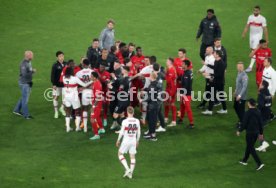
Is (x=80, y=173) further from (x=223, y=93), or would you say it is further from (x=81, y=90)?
(x=223, y=93)

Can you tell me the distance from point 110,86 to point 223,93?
4.37 meters

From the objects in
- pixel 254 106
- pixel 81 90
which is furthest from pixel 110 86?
pixel 254 106

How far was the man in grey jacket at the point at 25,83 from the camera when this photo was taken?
21969 millimetres

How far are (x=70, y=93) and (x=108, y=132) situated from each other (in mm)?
1822

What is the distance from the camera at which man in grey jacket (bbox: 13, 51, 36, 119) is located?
22.0 meters

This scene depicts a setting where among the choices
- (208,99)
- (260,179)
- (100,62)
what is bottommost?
(260,179)

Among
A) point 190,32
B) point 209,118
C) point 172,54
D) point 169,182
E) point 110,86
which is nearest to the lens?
point 169,182

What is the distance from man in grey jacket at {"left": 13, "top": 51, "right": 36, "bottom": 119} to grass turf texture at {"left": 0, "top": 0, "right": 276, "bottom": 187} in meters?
0.34

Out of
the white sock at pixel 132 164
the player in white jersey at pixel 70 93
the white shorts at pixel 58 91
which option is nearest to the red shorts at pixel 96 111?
the player in white jersey at pixel 70 93

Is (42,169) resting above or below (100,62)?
below

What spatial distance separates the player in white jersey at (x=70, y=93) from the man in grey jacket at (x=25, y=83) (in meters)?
1.59

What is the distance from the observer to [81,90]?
2145 centimetres

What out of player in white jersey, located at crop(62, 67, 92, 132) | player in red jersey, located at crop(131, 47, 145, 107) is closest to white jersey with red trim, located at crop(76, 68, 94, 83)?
player in white jersey, located at crop(62, 67, 92, 132)

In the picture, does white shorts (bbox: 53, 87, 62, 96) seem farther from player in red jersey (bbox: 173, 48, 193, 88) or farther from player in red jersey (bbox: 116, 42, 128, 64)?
player in red jersey (bbox: 173, 48, 193, 88)
